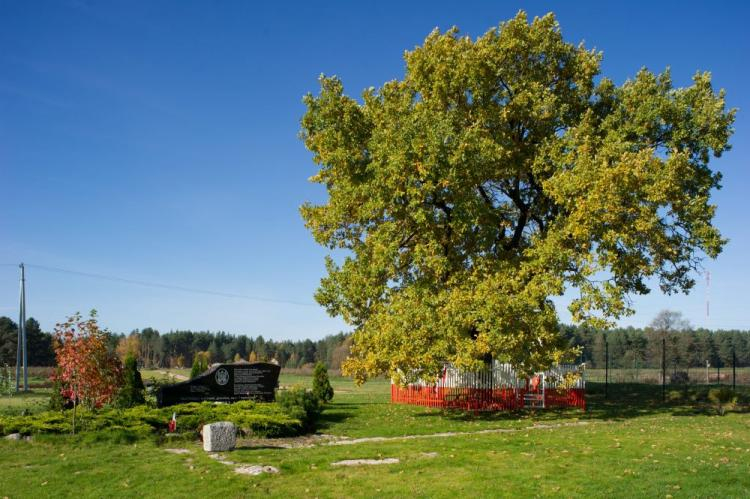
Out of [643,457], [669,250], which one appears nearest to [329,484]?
[643,457]

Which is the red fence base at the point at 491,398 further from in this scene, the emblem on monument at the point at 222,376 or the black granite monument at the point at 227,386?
the emblem on monument at the point at 222,376

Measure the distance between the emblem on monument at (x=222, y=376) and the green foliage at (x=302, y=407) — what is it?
2.50 meters

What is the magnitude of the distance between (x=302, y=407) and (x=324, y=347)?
377ft

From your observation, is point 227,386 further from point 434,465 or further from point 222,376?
point 434,465

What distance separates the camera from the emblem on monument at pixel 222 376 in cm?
2356

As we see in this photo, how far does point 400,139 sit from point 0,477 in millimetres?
14642

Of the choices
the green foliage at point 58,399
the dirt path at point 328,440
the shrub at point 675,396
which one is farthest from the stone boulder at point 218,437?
the shrub at point 675,396

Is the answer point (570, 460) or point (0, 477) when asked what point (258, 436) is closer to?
point (0, 477)

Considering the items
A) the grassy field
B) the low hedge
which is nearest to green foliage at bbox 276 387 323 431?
the low hedge

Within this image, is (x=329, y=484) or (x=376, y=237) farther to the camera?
Answer: (x=376, y=237)

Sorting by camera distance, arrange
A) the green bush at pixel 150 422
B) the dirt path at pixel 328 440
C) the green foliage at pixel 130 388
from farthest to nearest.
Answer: the green foliage at pixel 130 388, the green bush at pixel 150 422, the dirt path at pixel 328 440

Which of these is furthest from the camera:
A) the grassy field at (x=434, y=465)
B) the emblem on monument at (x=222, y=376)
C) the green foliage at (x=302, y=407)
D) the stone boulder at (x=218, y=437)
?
the emblem on monument at (x=222, y=376)

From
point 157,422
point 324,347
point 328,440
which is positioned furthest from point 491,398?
point 324,347

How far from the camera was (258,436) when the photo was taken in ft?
56.6
